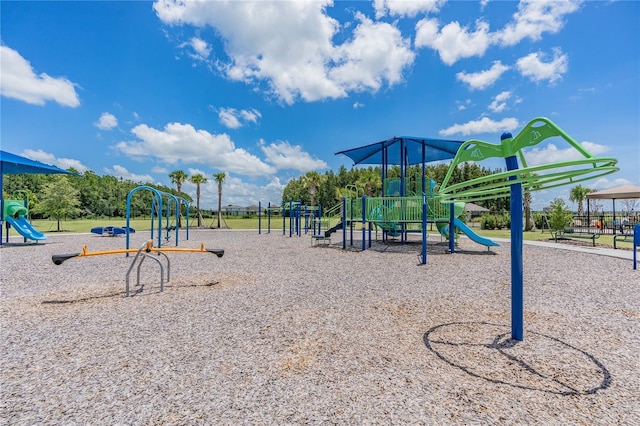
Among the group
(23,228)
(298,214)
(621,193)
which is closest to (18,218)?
(23,228)

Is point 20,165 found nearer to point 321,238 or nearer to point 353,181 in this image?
point 321,238

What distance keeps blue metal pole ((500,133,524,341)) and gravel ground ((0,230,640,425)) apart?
0.26 meters

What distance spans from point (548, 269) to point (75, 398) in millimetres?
9946

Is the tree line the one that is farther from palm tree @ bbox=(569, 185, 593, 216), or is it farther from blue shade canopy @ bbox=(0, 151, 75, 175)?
blue shade canopy @ bbox=(0, 151, 75, 175)

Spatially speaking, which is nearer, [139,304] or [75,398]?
[75,398]

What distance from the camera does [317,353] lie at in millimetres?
3471

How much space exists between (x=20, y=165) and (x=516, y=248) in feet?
62.8

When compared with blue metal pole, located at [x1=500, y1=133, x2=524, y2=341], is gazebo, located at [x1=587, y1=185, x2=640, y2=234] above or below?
above

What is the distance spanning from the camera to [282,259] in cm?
1054

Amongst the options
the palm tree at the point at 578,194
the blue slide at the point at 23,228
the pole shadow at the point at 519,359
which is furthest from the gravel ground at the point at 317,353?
the palm tree at the point at 578,194

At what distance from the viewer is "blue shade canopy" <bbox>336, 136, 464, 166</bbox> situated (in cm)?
1398

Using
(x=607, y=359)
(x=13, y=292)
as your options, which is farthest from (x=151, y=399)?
(x=13, y=292)

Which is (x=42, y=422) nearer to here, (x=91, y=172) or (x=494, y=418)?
(x=494, y=418)

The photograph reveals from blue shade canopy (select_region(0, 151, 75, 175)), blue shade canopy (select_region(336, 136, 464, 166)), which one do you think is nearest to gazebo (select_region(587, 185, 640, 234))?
blue shade canopy (select_region(336, 136, 464, 166))
